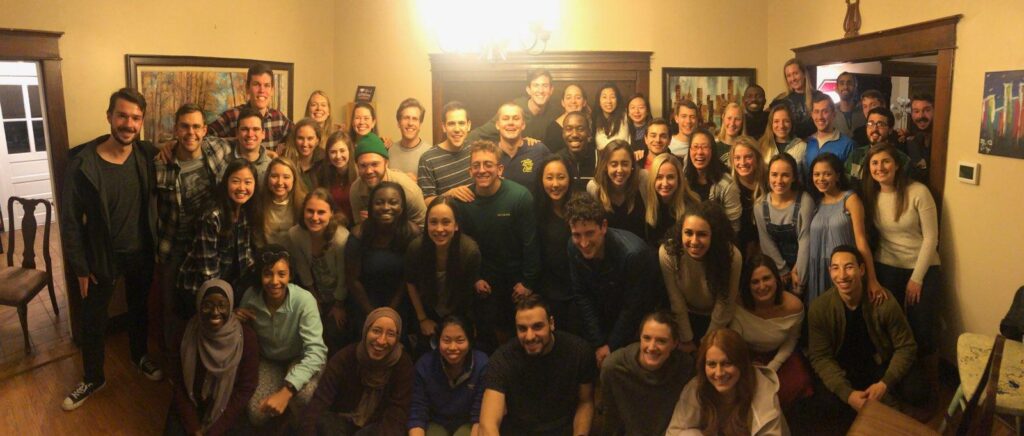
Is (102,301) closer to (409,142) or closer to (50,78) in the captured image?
(50,78)

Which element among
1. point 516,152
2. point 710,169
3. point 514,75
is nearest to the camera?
point 710,169

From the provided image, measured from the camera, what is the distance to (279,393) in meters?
3.41

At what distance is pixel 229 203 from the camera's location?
3.65 meters

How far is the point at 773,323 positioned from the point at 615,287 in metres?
0.79

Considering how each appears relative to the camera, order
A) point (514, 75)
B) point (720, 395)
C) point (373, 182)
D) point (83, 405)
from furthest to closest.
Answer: point (514, 75)
point (373, 182)
point (83, 405)
point (720, 395)

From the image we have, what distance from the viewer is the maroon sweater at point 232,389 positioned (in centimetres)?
340

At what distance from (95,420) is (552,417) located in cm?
236

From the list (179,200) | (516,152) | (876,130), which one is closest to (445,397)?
(516,152)

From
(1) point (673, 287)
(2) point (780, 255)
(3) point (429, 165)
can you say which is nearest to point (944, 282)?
(2) point (780, 255)

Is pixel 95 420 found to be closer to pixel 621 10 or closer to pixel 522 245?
pixel 522 245

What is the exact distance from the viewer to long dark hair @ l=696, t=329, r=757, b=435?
117 inches

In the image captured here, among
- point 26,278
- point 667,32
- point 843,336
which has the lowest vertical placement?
point 843,336

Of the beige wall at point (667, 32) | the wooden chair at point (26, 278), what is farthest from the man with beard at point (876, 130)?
the wooden chair at point (26, 278)

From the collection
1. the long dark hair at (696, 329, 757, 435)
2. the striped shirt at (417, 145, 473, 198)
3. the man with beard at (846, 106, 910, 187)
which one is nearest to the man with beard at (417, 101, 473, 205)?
the striped shirt at (417, 145, 473, 198)
